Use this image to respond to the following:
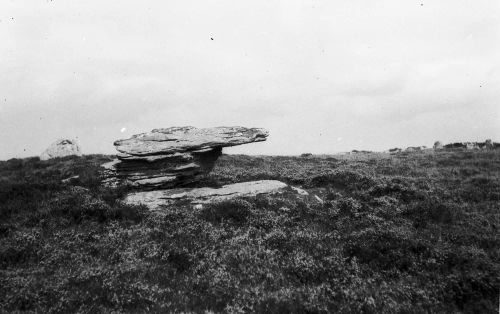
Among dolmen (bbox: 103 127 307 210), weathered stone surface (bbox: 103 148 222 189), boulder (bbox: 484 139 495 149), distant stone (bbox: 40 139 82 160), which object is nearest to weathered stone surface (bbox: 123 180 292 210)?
dolmen (bbox: 103 127 307 210)

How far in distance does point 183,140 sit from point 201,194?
3557mm

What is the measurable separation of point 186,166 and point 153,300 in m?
9.80

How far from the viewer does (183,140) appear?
655 inches

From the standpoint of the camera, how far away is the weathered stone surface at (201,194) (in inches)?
554

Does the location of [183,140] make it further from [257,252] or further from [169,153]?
[257,252]

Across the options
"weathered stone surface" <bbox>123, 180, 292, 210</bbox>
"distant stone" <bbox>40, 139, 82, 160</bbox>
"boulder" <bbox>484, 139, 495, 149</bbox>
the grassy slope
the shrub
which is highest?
"distant stone" <bbox>40, 139, 82, 160</bbox>

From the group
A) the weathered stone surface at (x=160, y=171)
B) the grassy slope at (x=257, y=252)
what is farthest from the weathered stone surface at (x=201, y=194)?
the grassy slope at (x=257, y=252)

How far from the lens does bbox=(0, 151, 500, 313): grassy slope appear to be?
7.01m

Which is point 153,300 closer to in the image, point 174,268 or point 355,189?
point 174,268

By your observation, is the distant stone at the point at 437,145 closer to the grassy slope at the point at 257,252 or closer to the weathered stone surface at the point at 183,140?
the grassy slope at the point at 257,252

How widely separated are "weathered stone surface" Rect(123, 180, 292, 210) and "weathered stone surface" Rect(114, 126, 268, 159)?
231 cm

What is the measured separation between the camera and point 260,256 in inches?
360

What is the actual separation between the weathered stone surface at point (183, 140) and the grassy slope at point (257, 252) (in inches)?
105

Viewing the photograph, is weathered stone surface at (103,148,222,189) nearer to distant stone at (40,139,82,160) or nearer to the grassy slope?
the grassy slope
